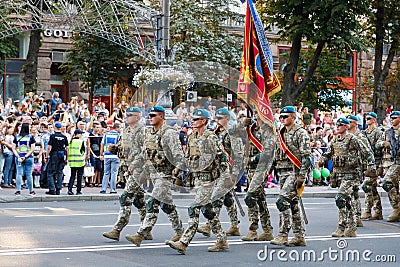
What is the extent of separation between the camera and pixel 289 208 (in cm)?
1209

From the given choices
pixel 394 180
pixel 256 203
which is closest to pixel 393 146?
pixel 394 180

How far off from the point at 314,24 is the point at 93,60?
10375mm

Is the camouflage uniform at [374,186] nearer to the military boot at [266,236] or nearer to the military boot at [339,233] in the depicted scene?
the military boot at [339,233]

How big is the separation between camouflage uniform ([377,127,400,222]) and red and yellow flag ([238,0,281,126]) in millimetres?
2874

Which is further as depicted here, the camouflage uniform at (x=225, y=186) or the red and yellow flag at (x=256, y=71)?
the red and yellow flag at (x=256, y=71)

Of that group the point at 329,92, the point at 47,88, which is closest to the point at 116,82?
the point at 47,88

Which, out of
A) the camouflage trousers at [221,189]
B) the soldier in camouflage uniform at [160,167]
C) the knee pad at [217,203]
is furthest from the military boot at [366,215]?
the soldier in camouflage uniform at [160,167]

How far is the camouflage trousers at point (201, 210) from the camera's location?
11.1 m

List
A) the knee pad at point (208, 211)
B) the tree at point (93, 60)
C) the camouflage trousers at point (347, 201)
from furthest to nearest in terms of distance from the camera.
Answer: the tree at point (93, 60) → the camouflage trousers at point (347, 201) → the knee pad at point (208, 211)

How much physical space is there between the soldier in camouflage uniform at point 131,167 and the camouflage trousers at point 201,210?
3.42 ft

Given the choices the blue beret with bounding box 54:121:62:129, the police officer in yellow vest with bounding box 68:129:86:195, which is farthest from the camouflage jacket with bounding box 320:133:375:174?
the police officer in yellow vest with bounding box 68:129:86:195

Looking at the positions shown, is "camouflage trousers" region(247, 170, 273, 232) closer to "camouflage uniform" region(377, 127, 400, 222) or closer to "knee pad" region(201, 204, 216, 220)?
"knee pad" region(201, 204, 216, 220)

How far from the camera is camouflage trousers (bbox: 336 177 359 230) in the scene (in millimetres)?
13016

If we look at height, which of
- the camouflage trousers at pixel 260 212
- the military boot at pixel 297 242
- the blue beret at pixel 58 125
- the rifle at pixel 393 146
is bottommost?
the military boot at pixel 297 242
